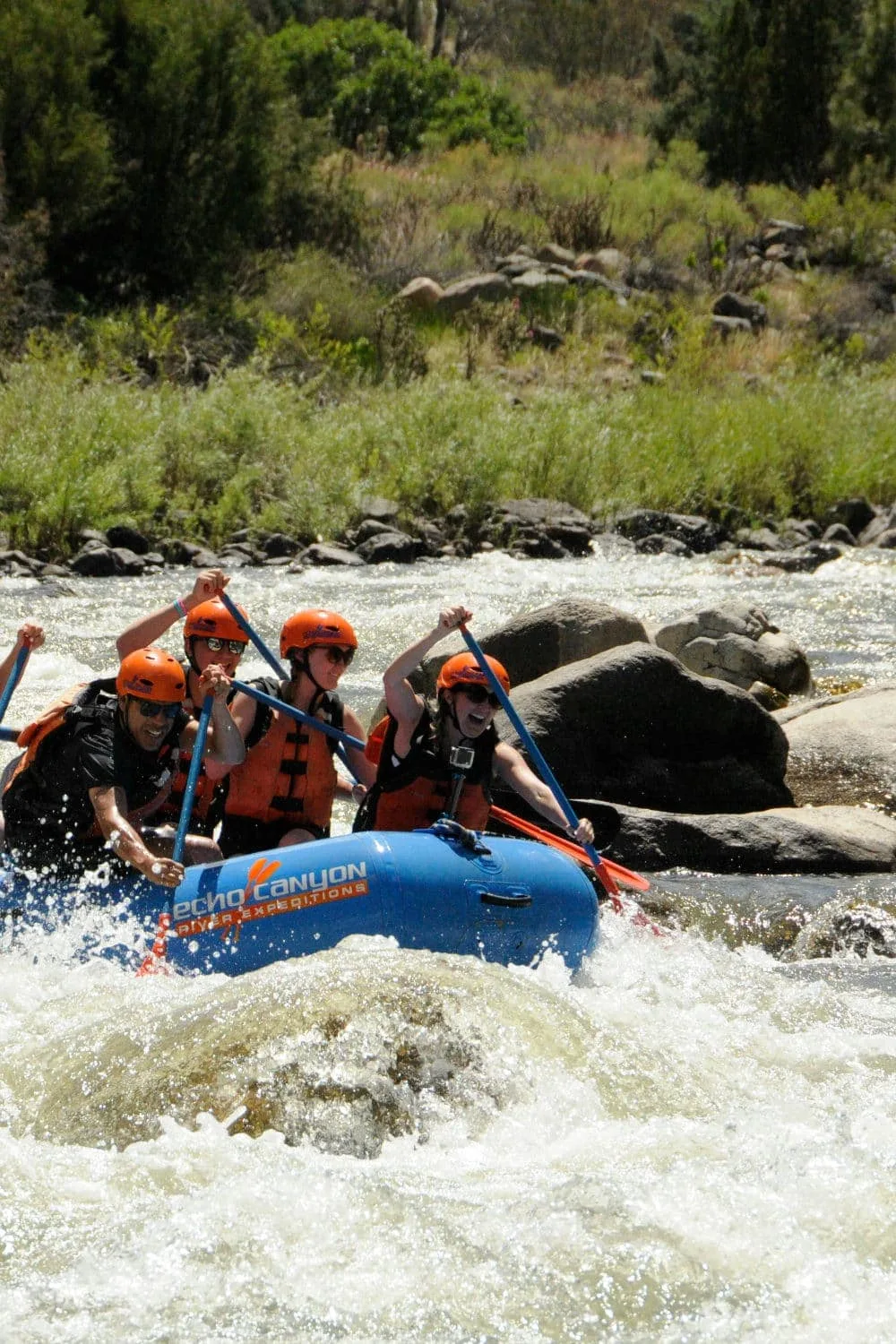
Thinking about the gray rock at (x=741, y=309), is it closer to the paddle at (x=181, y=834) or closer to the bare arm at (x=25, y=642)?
the bare arm at (x=25, y=642)

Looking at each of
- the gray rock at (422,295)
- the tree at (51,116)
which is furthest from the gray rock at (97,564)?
the gray rock at (422,295)

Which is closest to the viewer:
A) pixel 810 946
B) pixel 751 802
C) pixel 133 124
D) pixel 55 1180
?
pixel 55 1180

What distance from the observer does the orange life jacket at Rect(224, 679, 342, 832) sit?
18.1ft

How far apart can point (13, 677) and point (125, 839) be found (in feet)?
4.32

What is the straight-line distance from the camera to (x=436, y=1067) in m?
3.98

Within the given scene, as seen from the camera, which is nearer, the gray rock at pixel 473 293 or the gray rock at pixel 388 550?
the gray rock at pixel 388 550

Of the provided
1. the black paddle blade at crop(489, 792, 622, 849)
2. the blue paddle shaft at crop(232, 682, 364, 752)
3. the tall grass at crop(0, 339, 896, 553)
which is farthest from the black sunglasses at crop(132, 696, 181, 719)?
the tall grass at crop(0, 339, 896, 553)

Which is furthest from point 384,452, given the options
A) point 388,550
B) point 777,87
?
point 777,87

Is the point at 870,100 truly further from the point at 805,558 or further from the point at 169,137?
the point at 805,558

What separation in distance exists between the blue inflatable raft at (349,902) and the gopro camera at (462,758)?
41cm

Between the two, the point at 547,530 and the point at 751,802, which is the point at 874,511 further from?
the point at 751,802

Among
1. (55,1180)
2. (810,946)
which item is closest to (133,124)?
(810,946)

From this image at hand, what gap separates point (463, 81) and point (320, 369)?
14.8 m

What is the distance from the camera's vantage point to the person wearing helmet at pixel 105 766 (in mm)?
4863
